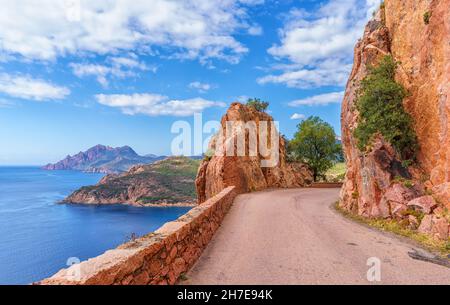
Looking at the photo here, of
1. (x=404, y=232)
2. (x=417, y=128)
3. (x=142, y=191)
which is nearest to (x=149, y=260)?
(x=404, y=232)

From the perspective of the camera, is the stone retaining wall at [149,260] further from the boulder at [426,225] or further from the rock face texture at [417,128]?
the rock face texture at [417,128]

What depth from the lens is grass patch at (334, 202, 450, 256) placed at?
10227mm

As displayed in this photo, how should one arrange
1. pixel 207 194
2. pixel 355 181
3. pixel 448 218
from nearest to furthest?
pixel 448 218 → pixel 355 181 → pixel 207 194

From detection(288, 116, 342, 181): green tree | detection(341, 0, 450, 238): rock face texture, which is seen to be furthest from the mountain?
detection(341, 0, 450, 238): rock face texture

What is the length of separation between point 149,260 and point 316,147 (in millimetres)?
46332

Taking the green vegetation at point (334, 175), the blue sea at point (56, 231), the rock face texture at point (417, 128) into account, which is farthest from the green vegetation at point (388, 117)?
the blue sea at point (56, 231)

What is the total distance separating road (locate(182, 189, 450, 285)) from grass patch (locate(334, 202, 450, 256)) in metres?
0.64

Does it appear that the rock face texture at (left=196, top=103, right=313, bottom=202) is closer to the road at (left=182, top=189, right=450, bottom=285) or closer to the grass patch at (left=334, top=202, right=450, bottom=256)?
the grass patch at (left=334, top=202, right=450, bottom=256)

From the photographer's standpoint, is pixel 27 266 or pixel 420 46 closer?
pixel 420 46
